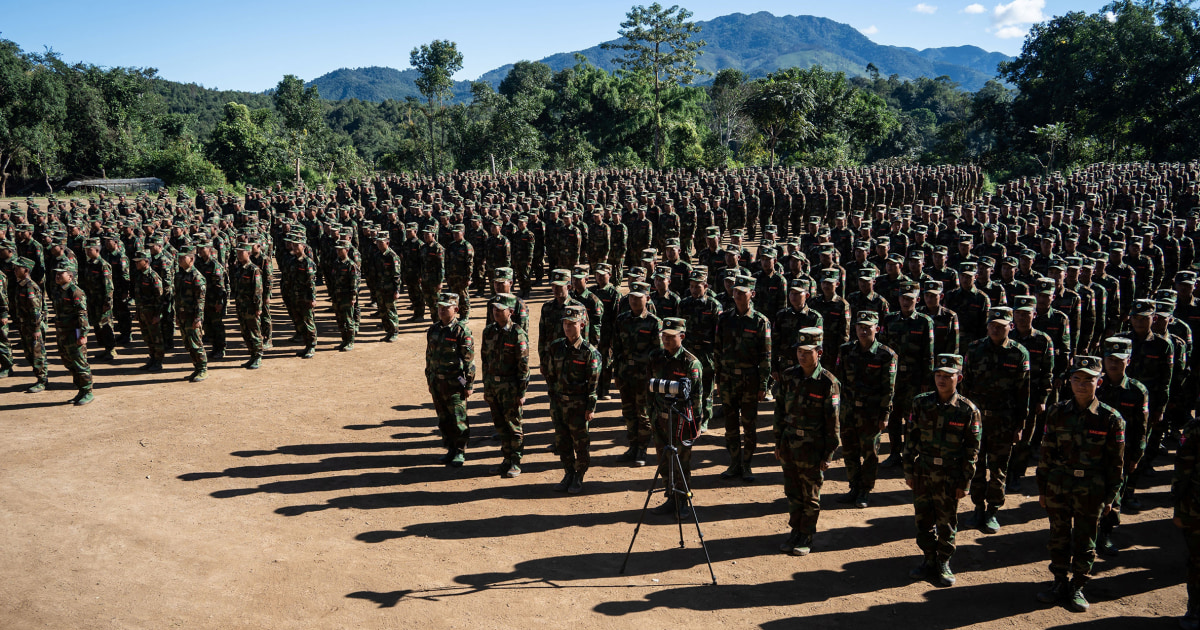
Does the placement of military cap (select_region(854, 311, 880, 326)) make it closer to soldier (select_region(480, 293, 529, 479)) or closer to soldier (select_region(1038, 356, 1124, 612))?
soldier (select_region(1038, 356, 1124, 612))

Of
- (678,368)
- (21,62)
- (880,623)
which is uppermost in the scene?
(21,62)

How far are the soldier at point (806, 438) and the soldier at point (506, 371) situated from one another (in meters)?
2.65

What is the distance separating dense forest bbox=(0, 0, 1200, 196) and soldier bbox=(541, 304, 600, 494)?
36.7 metres

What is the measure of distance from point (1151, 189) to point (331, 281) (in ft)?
77.5

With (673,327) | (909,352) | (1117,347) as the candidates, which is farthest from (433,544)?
(1117,347)

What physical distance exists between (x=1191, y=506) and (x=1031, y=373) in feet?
7.29

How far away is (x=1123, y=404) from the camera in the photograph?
5902mm

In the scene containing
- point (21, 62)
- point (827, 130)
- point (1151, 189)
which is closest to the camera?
point (1151, 189)

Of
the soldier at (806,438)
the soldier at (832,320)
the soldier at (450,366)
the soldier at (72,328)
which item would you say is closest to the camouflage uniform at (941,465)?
the soldier at (806,438)

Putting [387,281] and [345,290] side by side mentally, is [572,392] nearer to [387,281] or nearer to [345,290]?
[345,290]

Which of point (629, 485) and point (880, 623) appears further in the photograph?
point (629, 485)

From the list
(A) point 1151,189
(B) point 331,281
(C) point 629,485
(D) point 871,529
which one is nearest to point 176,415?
(B) point 331,281

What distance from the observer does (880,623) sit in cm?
523

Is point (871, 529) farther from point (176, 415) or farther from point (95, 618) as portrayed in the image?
point (176, 415)
